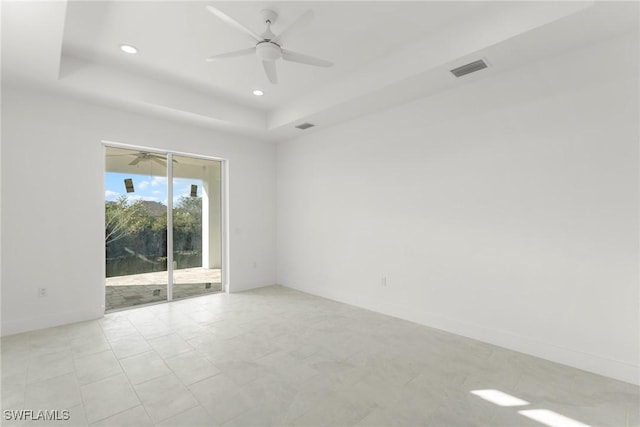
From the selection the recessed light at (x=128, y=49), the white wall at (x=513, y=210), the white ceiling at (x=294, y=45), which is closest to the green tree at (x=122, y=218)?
the white ceiling at (x=294, y=45)

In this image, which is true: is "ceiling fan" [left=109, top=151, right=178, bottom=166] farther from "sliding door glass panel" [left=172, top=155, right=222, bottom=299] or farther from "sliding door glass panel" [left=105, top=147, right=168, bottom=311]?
"sliding door glass panel" [left=172, top=155, right=222, bottom=299]

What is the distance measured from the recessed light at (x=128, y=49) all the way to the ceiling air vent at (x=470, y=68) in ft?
11.0

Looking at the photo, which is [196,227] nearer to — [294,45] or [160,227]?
[160,227]

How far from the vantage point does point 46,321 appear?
3678 millimetres

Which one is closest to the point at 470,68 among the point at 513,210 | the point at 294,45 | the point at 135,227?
the point at 513,210

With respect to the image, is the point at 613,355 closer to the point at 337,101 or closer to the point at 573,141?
the point at 573,141

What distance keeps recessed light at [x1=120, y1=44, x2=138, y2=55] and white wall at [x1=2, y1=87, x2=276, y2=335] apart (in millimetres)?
1252

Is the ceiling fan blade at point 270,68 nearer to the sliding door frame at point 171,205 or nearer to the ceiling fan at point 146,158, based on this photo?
the sliding door frame at point 171,205

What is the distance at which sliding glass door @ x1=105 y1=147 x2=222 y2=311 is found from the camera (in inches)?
173

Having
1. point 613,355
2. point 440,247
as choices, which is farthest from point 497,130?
point 613,355

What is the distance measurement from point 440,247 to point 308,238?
2.42m

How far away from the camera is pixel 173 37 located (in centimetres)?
302

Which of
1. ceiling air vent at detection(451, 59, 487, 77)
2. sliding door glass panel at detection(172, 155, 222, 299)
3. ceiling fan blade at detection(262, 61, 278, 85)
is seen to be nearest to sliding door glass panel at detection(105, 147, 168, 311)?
sliding door glass panel at detection(172, 155, 222, 299)

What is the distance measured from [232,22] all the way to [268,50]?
1.36 ft
